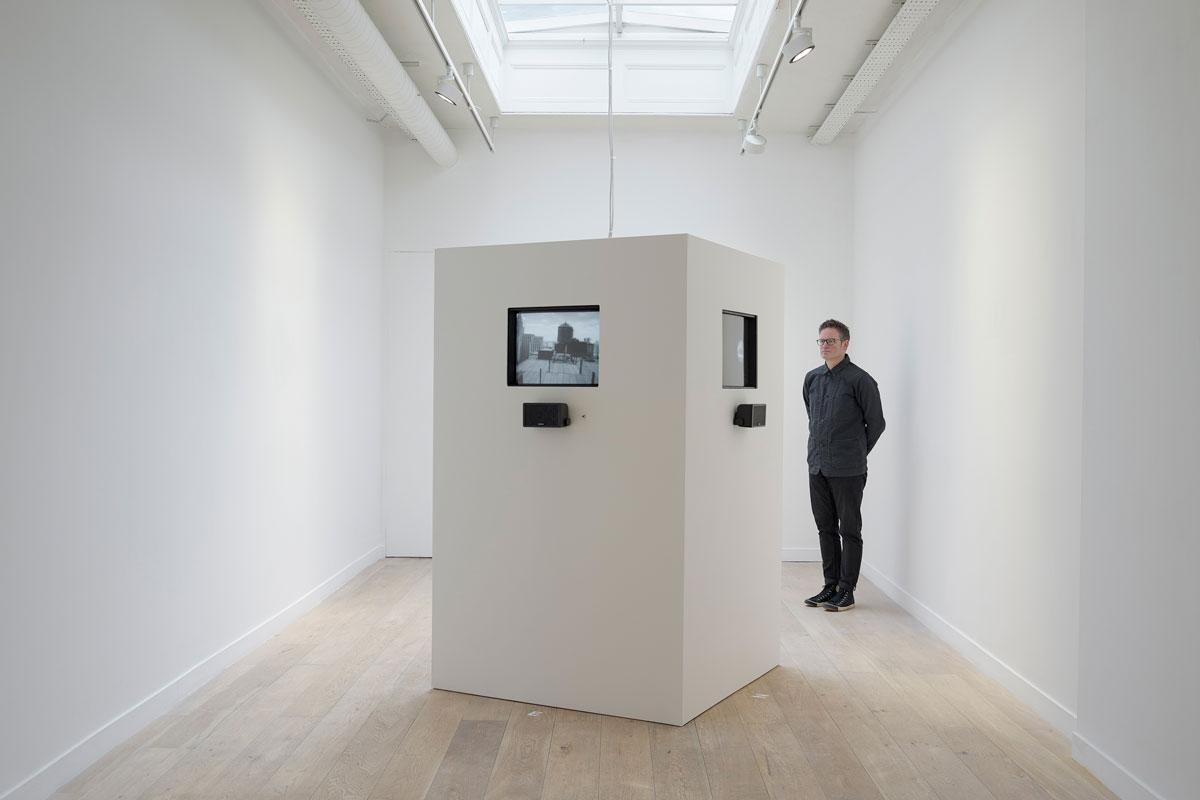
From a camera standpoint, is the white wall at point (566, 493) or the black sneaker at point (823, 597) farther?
the black sneaker at point (823, 597)

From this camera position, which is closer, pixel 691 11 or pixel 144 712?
pixel 144 712

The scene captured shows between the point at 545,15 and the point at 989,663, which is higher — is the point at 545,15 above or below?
above

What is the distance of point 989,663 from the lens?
13.9 ft

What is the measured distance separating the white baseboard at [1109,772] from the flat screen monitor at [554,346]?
2169 mm

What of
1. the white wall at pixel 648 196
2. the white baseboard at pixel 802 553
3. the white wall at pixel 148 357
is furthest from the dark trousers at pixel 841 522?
the white wall at pixel 148 357

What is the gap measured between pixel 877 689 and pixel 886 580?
2.08 metres

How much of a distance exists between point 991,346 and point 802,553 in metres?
3.05

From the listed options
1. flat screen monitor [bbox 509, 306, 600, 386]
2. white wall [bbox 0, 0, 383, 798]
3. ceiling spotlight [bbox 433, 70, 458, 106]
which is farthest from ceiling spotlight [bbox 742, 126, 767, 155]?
flat screen monitor [bbox 509, 306, 600, 386]

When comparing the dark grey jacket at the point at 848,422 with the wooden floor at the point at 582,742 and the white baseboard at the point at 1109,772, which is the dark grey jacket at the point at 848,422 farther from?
the white baseboard at the point at 1109,772

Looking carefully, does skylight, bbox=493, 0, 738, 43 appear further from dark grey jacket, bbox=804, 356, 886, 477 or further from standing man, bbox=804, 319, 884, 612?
dark grey jacket, bbox=804, 356, 886, 477

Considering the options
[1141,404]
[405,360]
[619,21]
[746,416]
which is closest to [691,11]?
[619,21]

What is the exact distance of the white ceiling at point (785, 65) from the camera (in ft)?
15.8

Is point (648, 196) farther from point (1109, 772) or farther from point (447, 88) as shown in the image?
point (1109, 772)

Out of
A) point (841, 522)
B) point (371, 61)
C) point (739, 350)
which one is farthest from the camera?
point (841, 522)
